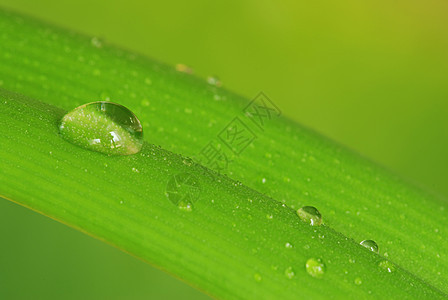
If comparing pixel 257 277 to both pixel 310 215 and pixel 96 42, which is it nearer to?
pixel 310 215

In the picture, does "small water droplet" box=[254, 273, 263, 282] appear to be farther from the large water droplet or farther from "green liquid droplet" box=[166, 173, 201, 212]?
the large water droplet

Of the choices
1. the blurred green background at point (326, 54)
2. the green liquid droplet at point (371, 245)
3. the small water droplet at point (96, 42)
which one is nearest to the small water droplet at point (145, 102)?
the small water droplet at point (96, 42)

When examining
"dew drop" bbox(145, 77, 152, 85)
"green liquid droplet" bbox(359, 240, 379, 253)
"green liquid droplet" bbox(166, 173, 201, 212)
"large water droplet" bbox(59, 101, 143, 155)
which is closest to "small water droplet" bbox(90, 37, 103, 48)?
"dew drop" bbox(145, 77, 152, 85)

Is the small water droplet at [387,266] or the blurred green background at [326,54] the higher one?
the blurred green background at [326,54]

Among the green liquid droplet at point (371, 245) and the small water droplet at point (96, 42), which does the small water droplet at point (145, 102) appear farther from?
the green liquid droplet at point (371, 245)

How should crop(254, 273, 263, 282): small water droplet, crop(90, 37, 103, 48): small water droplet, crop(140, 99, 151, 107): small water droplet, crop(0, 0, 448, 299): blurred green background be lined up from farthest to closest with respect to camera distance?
crop(0, 0, 448, 299): blurred green background, crop(90, 37, 103, 48): small water droplet, crop(140, 99, 151, 107): small water droplet, crop(254, 273, 263, 282): small water droplet


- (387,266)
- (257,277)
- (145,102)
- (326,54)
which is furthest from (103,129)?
(326,54)

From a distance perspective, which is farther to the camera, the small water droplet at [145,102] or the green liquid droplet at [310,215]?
the small water droplet at [145,102]
